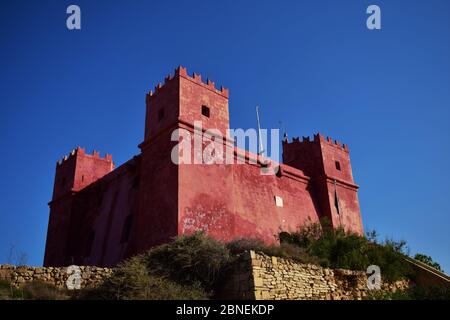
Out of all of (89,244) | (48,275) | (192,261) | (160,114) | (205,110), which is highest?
(205,110)

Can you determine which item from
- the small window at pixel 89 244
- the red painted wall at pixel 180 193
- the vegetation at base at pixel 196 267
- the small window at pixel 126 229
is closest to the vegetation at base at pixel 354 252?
the vegetation at base at pixel 196 267

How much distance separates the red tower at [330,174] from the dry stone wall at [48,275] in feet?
41.5

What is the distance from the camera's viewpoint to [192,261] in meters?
11.7

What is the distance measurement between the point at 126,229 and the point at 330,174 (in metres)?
10.5

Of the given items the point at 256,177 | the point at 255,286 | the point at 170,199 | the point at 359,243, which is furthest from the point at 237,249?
the point at 256,177

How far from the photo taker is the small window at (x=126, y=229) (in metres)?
17.2

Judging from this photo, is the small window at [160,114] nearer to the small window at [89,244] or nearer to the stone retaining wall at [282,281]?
the small window at [89,244]

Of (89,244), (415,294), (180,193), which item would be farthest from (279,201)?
(89,244)

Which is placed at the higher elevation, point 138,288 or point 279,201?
point 279,201

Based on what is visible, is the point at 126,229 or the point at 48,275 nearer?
the point at 48,275

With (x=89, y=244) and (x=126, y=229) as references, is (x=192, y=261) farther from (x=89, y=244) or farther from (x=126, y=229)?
(x=89, y=244)

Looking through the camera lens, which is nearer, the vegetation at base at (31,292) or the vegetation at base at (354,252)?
the vegetation at base at (31,292)

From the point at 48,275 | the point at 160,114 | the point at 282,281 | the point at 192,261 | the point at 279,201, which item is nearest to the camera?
the point at 282,281
